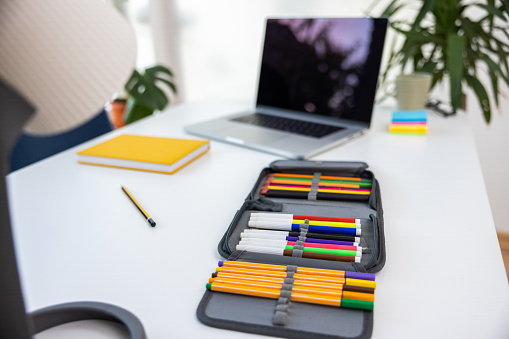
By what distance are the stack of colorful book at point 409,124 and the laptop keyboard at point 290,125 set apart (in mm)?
145

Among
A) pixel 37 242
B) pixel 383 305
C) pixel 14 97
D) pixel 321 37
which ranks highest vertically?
pixel 321 37

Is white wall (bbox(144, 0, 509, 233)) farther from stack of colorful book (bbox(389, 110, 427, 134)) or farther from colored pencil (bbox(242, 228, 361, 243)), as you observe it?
colored pencil (bbox(242, 228, 361, 243))

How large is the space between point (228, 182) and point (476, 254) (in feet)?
1.46

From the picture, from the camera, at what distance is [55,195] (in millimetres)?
823

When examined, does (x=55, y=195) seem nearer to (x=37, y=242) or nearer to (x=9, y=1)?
(x=37, y=242)

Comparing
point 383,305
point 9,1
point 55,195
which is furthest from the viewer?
point 55,195

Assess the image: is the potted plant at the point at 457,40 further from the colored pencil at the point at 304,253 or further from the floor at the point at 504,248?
the colored pencil at the point at 304,253

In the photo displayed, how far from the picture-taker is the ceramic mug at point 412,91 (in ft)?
4.12

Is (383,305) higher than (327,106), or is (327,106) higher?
(327,106)

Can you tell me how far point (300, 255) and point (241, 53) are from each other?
2.06 metres

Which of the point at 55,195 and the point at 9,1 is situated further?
the point at 55,195

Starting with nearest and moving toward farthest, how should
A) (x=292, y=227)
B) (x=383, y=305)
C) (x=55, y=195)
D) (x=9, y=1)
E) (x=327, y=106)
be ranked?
(x=9, y=1) → (x=383, y=305) → (x=292, y=227) → (x=55, y=195) → (x=327, y=106)

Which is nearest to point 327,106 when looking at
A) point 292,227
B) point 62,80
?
point 292,227

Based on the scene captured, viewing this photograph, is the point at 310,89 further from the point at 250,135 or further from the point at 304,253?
the point at 304,253
